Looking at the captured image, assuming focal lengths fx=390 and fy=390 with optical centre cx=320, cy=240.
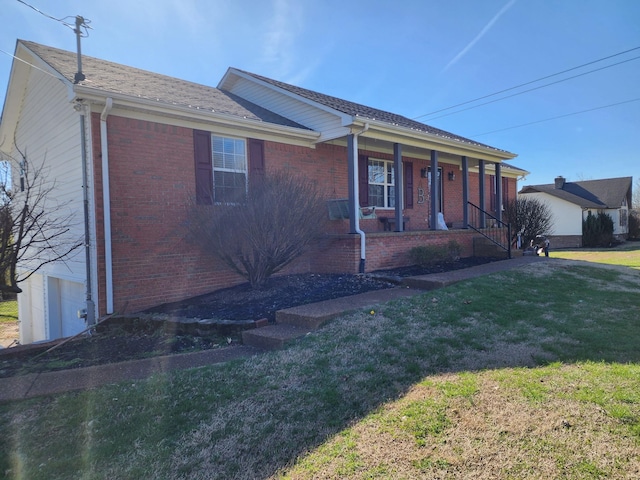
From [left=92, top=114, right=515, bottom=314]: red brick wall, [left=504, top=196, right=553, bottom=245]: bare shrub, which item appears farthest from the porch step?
[left=504, top=196, right=553, bottom=245]: bare shrub

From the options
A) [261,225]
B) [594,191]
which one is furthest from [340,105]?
[594,191]

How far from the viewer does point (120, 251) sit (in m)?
6.82

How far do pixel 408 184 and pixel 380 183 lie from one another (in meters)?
1.42

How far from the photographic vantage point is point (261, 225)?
266 inches

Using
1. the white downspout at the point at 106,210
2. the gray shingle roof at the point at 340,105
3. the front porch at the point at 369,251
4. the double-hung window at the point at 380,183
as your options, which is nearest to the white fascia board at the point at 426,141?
the gray shingle roof at the point at 340,105

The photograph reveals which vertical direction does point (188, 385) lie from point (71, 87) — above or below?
below

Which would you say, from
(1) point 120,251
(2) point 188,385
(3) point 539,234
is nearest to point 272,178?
(1) point 120,251

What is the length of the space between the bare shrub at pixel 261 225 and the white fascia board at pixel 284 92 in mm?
→ 2344

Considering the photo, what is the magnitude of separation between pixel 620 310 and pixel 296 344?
17.0ft

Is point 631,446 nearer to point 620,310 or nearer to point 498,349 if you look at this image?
point 498,349

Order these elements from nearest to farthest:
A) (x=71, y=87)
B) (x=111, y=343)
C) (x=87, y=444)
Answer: (x=87, y=444), (x=111, y=343), (x=71, y=87)

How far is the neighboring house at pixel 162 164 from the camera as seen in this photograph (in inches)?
265

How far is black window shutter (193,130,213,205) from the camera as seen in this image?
25.5ft

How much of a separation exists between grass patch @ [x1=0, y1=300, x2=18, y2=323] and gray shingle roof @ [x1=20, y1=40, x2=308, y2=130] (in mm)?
11287
